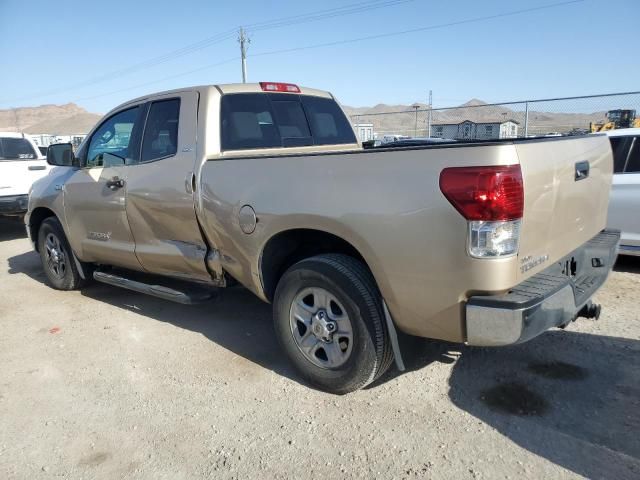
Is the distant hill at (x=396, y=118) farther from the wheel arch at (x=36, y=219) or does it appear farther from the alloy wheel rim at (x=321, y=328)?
the alloy wheel rim at (x=321, y=328)

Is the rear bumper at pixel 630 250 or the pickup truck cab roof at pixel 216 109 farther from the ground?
the pickup truck cab roof at pixel 216 109

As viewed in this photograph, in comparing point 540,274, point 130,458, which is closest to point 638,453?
point 540,274

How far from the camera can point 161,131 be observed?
13.9ft

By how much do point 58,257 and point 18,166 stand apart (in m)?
4.96

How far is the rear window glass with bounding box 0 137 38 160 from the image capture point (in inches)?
384

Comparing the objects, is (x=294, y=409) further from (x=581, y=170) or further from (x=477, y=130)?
(x=477, y=130)

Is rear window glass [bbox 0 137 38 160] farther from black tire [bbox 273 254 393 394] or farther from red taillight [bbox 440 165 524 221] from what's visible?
red taillight [bbox 440 165 524 221]

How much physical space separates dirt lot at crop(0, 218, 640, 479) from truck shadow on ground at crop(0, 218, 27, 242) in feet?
20.5

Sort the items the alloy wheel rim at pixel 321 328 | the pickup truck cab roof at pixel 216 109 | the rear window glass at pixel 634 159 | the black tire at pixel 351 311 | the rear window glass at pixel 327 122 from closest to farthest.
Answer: the black tire at pixel 351 311 < the alloy wheel rim at pixel 321 328 < the pickup truck cab roof at pixel 216 109 < the rear window glass at pixel 327 122 < the rear window glass at pixel 634 159

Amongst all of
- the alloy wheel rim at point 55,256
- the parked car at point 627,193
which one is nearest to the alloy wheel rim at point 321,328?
the alloy wheel rim at point 55,256

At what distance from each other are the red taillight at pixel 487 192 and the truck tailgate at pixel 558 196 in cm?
7

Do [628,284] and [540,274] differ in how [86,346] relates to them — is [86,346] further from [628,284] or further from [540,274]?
[628,284]

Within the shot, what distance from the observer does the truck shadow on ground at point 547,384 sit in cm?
261

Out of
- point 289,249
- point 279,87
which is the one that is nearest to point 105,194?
point 279,87
